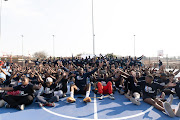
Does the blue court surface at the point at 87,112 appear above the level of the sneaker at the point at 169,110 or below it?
below

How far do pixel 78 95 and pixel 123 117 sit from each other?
9.68ft

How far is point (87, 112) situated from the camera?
4.61 m

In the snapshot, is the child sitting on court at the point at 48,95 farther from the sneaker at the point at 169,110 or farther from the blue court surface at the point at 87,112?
the sneaker at the point at 169,110

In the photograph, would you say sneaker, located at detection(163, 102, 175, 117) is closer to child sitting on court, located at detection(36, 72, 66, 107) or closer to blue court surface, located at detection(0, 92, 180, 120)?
blue court surface, located at detection(0, 92, 180, 120)

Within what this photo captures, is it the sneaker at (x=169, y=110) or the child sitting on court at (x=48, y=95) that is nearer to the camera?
the sneaker at (x=169, y=110)

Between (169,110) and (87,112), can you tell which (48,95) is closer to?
(87,112)

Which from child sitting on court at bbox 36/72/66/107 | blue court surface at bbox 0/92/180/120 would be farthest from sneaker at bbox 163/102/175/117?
child sitting on court at bbox 36/72/66/107

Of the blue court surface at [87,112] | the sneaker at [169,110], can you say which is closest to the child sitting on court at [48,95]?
the blue court surface at [87,112]

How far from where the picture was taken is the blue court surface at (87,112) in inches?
166

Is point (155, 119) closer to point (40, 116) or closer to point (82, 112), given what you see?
point (82, 112)

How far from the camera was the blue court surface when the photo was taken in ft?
13.8

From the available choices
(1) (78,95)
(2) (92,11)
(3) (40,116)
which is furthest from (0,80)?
(2) (92,11)

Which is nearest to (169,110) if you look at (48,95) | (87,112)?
(87,112)

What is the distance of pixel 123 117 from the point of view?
165 inches
